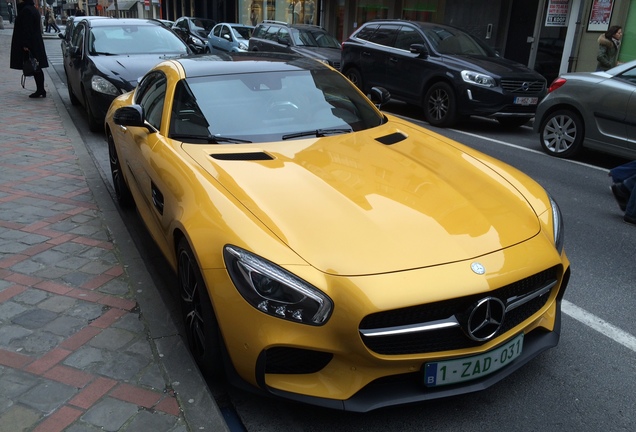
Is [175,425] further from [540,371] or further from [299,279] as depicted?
[540,371]

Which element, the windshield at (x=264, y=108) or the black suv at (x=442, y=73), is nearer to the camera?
the windshield at (x=264, y=108)

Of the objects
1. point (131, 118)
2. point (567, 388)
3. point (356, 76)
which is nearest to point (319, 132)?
point (131, 118)

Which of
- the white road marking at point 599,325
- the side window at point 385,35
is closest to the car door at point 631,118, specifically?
the white road marking at point 599,325

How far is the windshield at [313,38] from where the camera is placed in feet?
46.9

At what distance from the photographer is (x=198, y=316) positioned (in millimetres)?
2760

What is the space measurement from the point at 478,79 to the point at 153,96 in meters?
6.50

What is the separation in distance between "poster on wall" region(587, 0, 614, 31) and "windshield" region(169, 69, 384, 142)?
10562 mm

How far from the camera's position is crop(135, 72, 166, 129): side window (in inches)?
153

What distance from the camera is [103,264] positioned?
3908 millimetres

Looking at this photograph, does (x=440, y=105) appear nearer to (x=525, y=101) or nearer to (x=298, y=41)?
(x=525, y=101)

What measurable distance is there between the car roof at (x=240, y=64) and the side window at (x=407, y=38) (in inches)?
261

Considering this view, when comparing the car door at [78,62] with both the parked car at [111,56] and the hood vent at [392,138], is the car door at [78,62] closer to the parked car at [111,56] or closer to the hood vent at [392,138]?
the parked car at [111,56]

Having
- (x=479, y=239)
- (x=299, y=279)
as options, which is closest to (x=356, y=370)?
(x=299, y=279)

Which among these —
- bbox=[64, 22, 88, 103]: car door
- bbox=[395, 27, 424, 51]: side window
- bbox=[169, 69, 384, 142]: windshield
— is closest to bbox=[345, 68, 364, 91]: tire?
bbox=[395, 27, 424, 51]: side window
